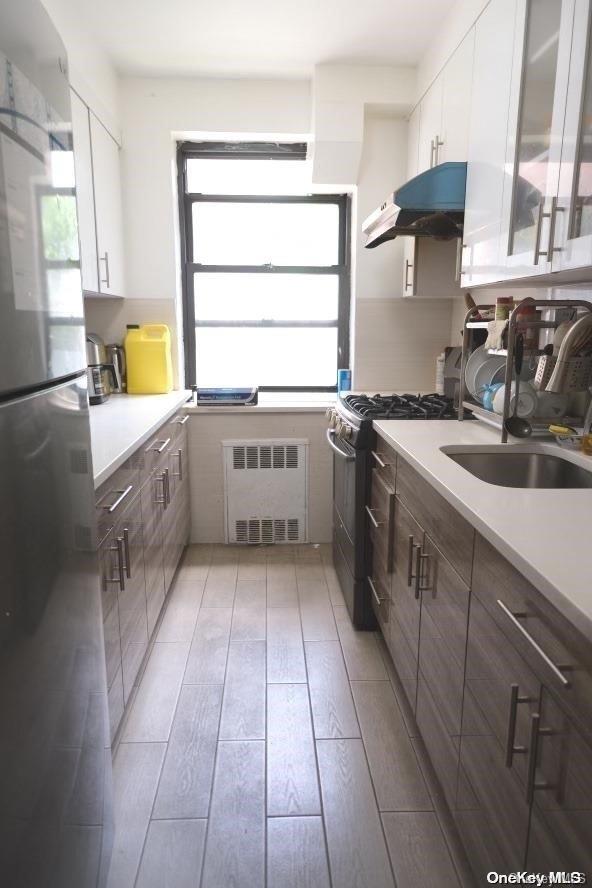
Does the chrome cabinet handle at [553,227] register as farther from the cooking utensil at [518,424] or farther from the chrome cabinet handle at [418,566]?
the chrome cabinet handle at [418,566]

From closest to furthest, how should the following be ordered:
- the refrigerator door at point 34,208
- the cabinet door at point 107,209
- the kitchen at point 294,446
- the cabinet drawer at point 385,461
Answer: the refrigerator door at point 34,208 → the kitchen at point 294,446 → the cabinet drawer at point 385,461 → the cabinet door at point 107,209

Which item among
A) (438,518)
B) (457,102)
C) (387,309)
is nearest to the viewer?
(438,518)

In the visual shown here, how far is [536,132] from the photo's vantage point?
1.65m

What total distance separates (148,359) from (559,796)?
2858 millimetres

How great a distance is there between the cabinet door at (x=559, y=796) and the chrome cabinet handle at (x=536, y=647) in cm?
5

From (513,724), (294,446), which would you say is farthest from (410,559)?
(294,446)

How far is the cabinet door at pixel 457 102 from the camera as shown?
2264mm

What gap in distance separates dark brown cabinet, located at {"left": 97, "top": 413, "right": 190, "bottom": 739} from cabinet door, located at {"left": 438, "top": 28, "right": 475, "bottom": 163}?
5.75 ft

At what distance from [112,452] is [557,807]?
1430mm

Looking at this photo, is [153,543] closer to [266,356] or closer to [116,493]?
[116,493]

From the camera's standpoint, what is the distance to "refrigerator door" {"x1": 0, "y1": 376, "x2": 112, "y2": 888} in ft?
2.62

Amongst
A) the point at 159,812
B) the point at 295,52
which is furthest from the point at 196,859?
the point at 295,52

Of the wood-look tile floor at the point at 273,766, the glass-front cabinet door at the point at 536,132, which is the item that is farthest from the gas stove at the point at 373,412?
the wood-look tile floor at the point at 273,766

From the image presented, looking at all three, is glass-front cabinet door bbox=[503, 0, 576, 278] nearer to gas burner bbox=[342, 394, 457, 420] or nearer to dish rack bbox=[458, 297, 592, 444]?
dish rack bbox=[458, 297, 592, 444]
